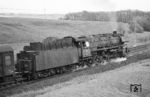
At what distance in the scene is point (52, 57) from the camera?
2023 cm

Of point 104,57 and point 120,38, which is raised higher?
point 120,38

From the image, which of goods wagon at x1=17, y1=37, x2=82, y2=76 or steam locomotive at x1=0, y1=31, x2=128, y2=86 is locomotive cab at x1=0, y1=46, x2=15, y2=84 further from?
goods wagon at x1=17, y1=37, x2=82, y2=76

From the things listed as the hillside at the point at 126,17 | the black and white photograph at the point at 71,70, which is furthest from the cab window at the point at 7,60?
the hillside at the point at 126,17

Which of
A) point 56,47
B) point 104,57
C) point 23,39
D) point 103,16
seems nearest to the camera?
point 56,47

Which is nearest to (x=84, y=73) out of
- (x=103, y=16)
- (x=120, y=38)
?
(x=120, y=38)

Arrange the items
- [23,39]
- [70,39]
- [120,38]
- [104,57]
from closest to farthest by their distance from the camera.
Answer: [70,39] < [104,57] < [120,38] < [23,39]

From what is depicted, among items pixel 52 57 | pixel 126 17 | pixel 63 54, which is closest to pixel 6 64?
pixel 52 57

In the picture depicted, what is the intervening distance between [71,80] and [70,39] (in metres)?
5.42

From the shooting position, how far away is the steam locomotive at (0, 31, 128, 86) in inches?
647

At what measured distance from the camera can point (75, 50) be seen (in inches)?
896

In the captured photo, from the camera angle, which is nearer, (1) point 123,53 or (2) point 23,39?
(1) point 123,53

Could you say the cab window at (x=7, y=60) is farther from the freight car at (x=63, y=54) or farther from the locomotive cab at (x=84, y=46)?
the locomotive cab at (x=84, y=46)

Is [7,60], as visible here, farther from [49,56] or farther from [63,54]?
[63,54]

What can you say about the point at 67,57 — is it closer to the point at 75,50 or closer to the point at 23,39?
the point at 75,50
